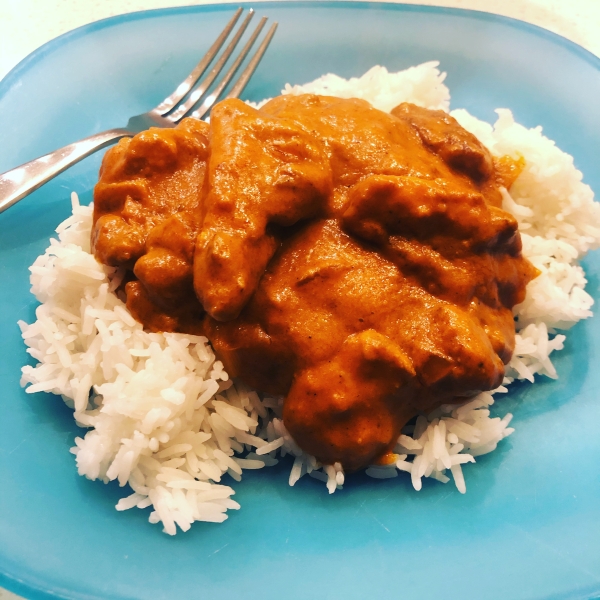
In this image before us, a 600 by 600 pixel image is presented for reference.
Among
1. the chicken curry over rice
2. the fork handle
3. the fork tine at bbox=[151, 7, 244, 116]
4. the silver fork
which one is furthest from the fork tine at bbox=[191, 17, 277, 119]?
the chicken curry over rice

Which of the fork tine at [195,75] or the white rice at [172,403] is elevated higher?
the fork tine at [195,75]

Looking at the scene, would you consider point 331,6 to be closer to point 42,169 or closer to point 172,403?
point 42,169

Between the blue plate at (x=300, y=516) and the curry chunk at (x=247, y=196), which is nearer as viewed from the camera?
the blue plate at (x=300, y=516)

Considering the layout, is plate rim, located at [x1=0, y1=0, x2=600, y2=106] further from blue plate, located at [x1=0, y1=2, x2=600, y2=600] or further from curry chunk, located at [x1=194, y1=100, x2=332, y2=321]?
curry chunk, located at [x1=194, y1=100, x2=332, y2=321]

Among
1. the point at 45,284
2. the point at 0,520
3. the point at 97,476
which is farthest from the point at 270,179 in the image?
the point at 0,520

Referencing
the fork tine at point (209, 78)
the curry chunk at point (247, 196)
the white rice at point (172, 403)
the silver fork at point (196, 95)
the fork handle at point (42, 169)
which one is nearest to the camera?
the curry chunk at point (247, 196)

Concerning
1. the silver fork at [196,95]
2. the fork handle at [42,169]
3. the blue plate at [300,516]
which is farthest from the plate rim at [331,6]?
the fork handle at [42,169]

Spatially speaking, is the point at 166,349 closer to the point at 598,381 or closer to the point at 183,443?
the point at 183,443

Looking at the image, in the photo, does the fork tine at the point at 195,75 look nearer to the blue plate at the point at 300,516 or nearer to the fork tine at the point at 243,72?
the fork tine at the point at 243,72
